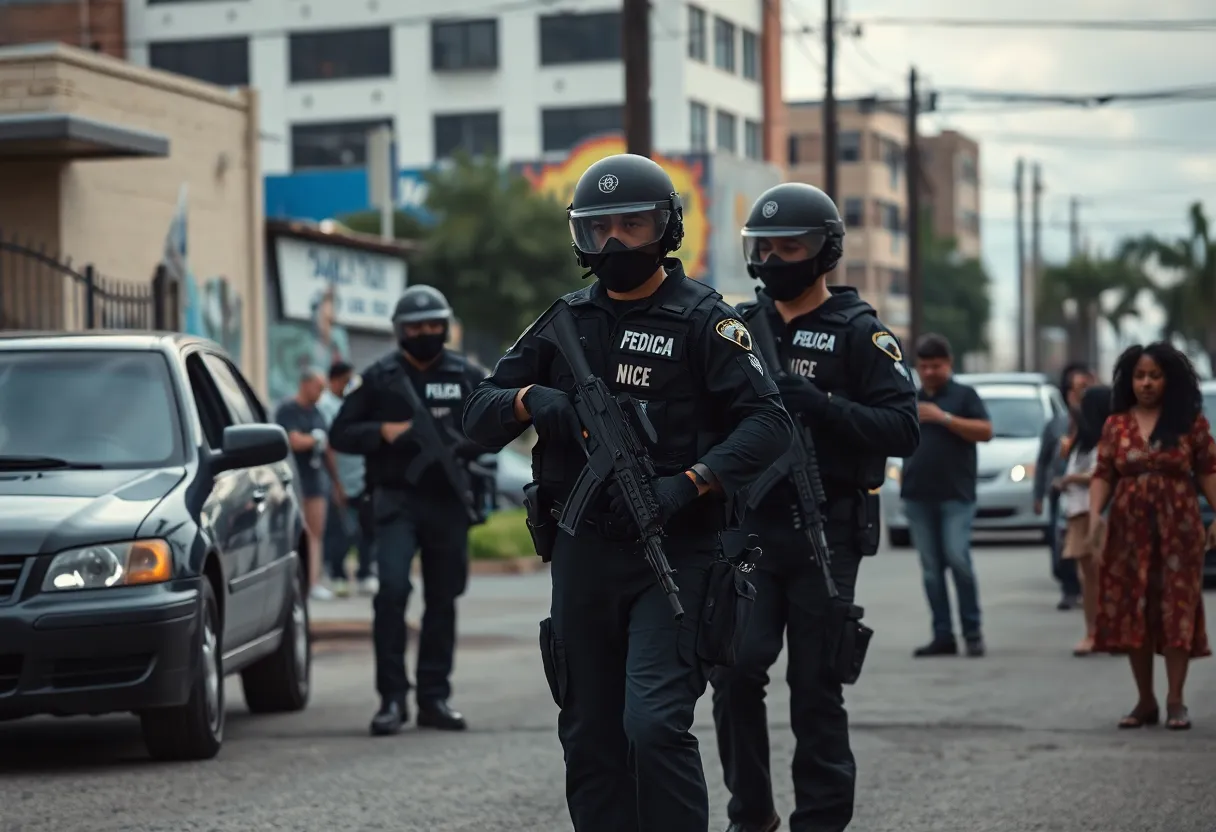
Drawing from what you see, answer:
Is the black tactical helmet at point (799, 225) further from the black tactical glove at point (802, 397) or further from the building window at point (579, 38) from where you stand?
the building window at point (579, 38)

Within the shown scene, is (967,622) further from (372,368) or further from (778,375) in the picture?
(778,375)

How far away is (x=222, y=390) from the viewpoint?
10094 mm

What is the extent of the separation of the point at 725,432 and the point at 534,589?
1395 centimetres

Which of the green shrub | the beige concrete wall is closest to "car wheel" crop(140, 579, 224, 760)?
the beige concrete wall

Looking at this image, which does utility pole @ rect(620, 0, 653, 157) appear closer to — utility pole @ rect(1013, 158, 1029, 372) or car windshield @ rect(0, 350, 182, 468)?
car windshield @ rect(0, 350, 182, 468)

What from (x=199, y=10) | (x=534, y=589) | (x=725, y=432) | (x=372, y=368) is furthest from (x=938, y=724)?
(x=199, y=10)

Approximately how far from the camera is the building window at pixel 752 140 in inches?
2830

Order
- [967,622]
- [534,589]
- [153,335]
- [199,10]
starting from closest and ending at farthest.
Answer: [153,335] → [967,622] → [534,589] → [199,10]

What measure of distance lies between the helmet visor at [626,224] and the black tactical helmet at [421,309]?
173 inches

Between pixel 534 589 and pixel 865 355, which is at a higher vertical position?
pixel 865 355

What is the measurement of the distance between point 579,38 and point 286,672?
59588 millimetres

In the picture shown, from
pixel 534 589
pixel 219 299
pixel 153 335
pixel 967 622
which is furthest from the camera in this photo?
pixel 219 299

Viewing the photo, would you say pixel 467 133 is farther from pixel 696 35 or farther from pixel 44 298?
pixel 44 298

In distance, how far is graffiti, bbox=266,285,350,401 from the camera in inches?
1099
